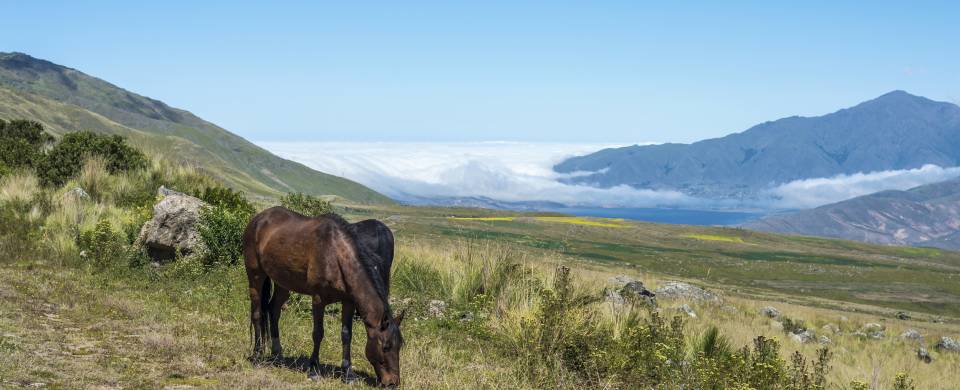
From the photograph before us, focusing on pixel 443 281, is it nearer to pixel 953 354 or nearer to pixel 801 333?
→ pixel 801 333

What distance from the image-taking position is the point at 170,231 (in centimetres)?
1808

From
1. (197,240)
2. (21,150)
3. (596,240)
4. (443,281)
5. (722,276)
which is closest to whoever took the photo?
(443,281)

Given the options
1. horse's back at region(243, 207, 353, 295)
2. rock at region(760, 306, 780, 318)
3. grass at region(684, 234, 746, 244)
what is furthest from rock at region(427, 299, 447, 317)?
grass at region(684, 234, 746, 244)

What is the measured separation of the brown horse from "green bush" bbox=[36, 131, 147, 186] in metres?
18.3

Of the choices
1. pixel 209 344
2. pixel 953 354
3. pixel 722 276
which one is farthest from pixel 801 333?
pixel 722 276

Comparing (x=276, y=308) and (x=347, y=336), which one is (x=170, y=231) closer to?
(x=276, y=308)

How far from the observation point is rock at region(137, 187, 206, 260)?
707 inches

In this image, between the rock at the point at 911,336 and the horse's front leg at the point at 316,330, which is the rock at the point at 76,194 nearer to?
the horse's front leg at the point at 316,330

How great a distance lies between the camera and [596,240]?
537ft

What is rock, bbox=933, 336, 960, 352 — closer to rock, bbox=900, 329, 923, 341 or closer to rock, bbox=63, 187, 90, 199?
rock, bbox=900, 329, 923, 341

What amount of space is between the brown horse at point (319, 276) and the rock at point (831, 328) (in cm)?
2841

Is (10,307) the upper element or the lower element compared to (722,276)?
upper

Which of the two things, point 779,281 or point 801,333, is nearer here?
point 801,333

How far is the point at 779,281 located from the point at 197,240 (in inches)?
4470
